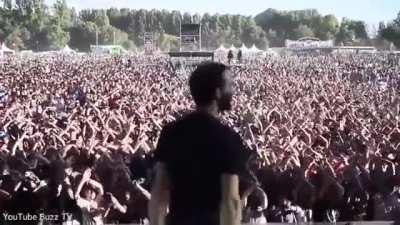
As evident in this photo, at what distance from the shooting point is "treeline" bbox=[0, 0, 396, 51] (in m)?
3.72

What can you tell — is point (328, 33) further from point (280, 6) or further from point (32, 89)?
point (32, 89)

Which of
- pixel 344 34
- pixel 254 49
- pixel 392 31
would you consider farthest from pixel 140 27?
pixel 392 31

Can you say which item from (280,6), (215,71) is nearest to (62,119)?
(280,6)

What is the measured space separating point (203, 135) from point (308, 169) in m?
2.50

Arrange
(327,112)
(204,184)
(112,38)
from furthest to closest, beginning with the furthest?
(327,112)
(112,38)
(204,184)

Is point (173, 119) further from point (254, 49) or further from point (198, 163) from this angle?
point (198, 163)

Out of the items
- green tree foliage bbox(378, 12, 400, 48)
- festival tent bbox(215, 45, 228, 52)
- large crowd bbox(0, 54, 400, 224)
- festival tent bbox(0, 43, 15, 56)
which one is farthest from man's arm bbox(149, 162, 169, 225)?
green tree foliage bbox(378, 12, 400, 48)

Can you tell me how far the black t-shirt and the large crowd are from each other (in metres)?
2.07

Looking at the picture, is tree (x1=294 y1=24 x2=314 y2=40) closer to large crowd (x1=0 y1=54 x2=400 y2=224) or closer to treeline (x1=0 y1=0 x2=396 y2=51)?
treeline (x1=0 y1=0 x2=396 y2=51)

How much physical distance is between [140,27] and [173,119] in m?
0.57

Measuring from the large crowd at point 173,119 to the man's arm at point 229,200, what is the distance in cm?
213

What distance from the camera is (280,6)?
12.6 ft

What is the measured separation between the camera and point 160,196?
150 centimetres

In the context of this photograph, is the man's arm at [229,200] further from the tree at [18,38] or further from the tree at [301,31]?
the tree at [18,38]
